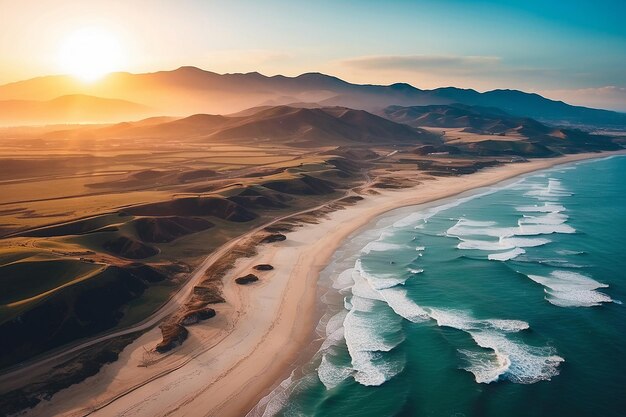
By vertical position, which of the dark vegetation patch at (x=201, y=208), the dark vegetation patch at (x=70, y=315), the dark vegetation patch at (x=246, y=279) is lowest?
the dark vegetation patch at (x=246, y=279)

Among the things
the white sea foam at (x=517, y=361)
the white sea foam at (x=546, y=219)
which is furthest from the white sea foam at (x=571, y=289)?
the white sea foam at (x=546, y=219)

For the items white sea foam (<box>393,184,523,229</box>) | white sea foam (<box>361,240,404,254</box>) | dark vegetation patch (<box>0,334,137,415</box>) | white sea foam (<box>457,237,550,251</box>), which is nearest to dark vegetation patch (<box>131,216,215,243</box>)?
dark vegetation patch (<box>0,334,137,415</box>)

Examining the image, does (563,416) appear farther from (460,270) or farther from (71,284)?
(71,284)

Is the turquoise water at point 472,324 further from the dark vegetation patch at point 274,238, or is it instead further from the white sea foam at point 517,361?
the dark vegetation patch at point 274,238

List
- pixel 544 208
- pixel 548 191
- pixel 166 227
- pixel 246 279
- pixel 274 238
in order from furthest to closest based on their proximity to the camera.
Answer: pixel 548 191
pixel 544 208
pixel 274 238
pixel 166 227
pixel 246 279

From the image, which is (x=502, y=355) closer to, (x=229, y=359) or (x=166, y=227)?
(x=229, y=359)

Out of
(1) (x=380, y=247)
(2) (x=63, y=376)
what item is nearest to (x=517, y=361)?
(1) (x=380, y=247)

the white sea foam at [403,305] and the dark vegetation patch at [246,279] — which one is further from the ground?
the dark vegetation patch at [246,279]
